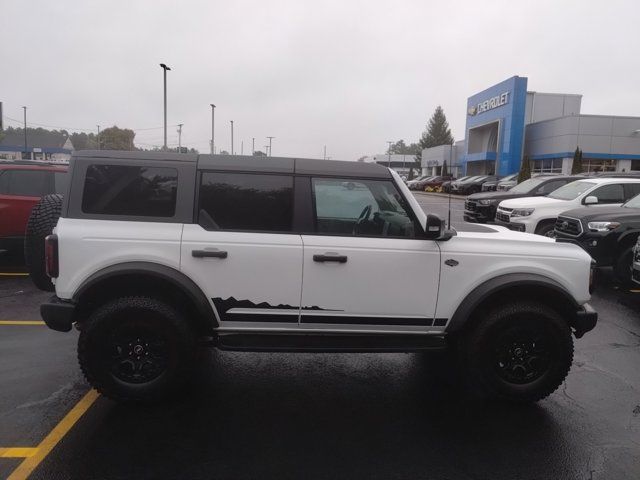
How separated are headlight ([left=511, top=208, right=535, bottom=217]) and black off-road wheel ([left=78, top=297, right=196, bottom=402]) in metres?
9.60

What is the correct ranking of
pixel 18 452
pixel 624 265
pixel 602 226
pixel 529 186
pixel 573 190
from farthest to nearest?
pixel 529 186, pixel 573 190, pixel 602 226, pixel 624 265, pixel 18 452

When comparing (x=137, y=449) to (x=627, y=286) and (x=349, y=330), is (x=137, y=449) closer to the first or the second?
(x=349, y=330)

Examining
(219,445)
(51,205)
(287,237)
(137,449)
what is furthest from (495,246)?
(51,205)

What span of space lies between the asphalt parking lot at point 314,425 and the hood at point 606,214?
4.09 meters

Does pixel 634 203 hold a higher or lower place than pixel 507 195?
lower

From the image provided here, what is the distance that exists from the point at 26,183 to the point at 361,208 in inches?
287

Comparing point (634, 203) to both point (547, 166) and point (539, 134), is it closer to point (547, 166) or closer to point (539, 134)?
point (547, 166)

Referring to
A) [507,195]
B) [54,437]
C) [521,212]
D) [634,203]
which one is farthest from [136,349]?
[507,195]

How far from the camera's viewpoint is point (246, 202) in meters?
3.79

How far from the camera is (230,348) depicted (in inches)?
144

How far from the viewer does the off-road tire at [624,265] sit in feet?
26.2

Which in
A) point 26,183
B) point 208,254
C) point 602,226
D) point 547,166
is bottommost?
point 208,254

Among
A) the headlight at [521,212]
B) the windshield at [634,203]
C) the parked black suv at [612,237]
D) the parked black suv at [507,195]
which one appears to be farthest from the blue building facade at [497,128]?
the parked black suv at [612,237]

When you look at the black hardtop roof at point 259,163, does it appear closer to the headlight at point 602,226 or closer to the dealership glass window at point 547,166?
the headlight at point 602,226
